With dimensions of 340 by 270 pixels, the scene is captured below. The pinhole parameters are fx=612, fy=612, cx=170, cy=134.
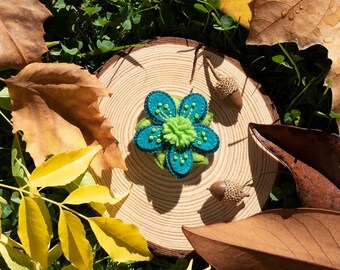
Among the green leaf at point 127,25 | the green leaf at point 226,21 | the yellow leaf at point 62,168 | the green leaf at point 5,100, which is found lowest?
the green leaf at point 5,100

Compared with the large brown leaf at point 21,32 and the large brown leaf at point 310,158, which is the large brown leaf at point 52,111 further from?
the large brown leaf at point 310,158

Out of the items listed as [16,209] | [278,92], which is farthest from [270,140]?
[16,209]

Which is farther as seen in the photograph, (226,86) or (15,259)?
(226,86)

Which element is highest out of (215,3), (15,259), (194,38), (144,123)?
(215,3)

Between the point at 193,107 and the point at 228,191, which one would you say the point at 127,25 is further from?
the point at 228,191

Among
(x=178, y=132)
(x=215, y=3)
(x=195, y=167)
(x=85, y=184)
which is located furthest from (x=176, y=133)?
(x=215, y=3)

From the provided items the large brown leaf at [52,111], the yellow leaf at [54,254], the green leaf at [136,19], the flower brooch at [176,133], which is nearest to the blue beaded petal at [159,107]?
the flower brooch at [176,133]
